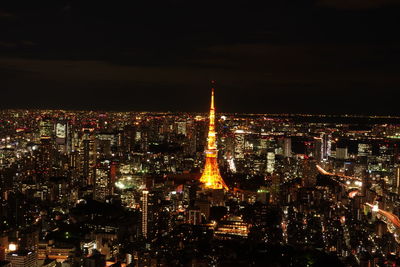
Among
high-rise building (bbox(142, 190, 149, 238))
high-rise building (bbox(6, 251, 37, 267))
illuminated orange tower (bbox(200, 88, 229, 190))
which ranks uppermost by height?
illuminated orange tower (bbox(200, 88, 229, 190))

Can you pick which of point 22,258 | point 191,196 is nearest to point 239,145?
point 191,196

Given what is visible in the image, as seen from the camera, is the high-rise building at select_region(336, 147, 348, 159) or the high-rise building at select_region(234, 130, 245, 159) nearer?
the high-rise building at select_region(336, 147, 348, 159)

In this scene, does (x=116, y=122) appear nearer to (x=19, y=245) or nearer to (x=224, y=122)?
(x=224, y=122)

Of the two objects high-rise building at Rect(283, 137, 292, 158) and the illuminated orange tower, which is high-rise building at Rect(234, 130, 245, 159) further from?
the illuminated orange tower

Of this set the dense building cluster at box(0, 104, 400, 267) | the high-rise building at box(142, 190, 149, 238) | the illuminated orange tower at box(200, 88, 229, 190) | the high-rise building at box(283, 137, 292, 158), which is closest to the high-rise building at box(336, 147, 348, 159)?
the dense building cluster at box(0, 104, 400, 267)

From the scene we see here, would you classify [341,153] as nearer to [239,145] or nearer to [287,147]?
[287,147]

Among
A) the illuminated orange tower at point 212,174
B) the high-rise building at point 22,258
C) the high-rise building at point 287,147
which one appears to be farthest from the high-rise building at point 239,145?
the high-rise building at point 22,258

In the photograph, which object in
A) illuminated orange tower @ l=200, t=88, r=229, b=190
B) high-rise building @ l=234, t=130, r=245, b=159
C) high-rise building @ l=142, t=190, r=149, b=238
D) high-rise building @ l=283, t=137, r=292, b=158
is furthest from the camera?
high-rise building @ l=283, t=137, r=292, b=158

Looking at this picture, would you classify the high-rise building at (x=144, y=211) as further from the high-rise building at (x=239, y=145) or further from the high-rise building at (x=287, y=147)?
the high-rise building at (x=287, y=147)
